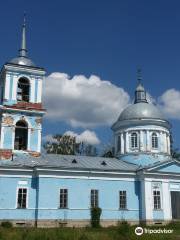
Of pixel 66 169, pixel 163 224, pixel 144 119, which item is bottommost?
pixel 163 224

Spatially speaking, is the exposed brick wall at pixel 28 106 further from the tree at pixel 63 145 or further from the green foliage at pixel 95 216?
the tree at pixel 63 145

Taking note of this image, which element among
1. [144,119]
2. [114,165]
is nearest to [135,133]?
[144,119]

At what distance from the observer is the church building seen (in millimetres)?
25091

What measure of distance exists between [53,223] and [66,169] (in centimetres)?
368

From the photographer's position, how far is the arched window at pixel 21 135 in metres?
27.7

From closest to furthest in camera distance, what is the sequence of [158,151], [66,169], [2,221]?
[2,221] < [66,169] < [158,151]

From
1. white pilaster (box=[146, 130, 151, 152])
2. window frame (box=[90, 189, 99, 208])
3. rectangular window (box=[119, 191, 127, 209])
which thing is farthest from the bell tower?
white pilaster (box=[146, 130, 151, 152])

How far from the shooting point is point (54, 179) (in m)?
25.9

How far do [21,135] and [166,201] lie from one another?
11.8 meters

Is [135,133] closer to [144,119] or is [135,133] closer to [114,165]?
[144,119]

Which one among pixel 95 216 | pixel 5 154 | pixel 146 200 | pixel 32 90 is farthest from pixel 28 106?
pixel 146 200

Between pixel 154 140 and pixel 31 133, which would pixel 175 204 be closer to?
pixel 154 140

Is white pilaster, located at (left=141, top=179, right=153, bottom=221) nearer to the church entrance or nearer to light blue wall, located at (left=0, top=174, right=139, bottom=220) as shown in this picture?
light blue wall, located at (left=0, top=174, right=139, bottom=220)

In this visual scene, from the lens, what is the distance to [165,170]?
28906 millimetres
